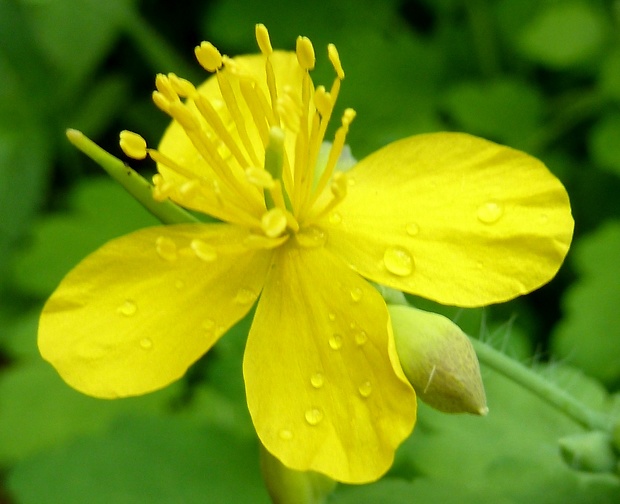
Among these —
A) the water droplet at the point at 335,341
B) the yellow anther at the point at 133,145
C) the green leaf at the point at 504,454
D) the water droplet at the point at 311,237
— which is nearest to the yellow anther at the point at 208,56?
the yellow anther at the point at 133,145

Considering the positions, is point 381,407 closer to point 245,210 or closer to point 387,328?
point 387,328

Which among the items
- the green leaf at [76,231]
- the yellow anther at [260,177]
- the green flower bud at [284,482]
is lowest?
the green leaf at [76,231]

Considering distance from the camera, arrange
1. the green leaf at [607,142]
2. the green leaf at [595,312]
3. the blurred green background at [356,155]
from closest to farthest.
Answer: the blurred green background at [356,155] < the green leaf at [595,312] < the green leaf at [607,142]

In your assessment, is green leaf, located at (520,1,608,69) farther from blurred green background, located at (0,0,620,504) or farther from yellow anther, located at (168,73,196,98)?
yellow anther, located at (168,73,196,98)

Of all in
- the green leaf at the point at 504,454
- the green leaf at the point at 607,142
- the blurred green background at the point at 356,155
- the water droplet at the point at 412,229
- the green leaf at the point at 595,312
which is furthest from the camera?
the green leaf at the point at 607,142

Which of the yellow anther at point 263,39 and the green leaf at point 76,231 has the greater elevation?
the yellow anther at point 263,39

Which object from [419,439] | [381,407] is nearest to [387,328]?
→ [381,407]

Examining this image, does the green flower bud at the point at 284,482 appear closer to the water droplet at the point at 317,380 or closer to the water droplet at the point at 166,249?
the water droplet at the point at 317,380

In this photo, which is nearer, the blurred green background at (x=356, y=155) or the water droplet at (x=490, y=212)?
the water droplet at (x=490, y=212)

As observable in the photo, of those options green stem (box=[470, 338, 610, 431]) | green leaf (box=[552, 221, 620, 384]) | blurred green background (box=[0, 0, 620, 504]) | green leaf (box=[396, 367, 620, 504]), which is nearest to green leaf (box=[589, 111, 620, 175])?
blurred green background (box=[0, 0, 620, 504])
